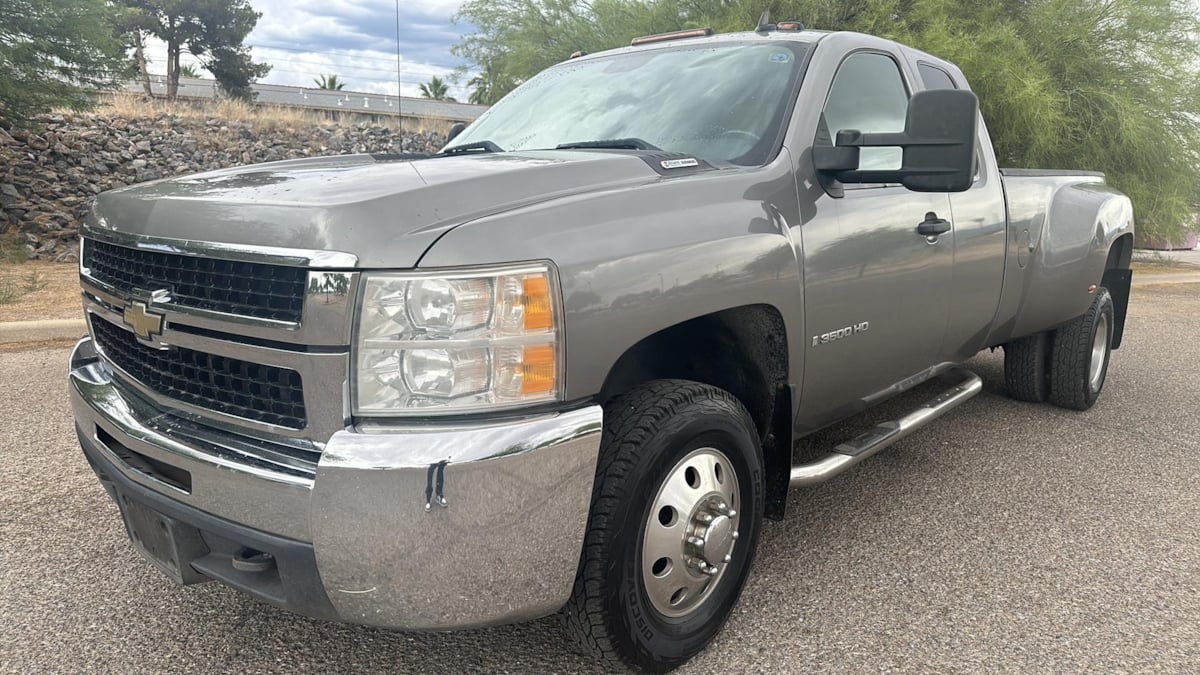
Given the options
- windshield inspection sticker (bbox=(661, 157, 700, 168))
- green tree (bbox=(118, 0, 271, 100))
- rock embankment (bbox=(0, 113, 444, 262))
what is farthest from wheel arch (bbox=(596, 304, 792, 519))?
green tree (bbox=(118, 0, 271, 100))

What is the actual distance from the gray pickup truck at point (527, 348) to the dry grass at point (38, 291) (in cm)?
598

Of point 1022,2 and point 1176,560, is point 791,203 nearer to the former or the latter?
point 1176,560

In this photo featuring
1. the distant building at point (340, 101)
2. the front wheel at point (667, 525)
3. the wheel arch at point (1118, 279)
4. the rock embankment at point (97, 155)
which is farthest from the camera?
the distant building at point (340, 101)

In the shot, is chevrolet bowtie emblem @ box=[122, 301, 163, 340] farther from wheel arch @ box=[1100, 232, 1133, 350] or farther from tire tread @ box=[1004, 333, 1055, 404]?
wheel arch @ box=[1100, 232, 1133, 350]

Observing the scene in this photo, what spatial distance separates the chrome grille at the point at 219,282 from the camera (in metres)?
1.85

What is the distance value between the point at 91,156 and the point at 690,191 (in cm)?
1543

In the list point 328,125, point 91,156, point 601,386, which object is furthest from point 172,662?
point 328,125

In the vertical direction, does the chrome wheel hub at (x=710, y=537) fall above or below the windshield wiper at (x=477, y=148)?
below

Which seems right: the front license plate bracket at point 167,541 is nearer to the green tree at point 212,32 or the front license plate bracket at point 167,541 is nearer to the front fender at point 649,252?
the front fender at point 649,252

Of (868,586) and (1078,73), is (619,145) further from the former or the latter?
(1078,73)

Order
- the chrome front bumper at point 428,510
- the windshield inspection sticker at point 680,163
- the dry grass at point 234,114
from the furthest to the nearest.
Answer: the dry grass at point 234,114 → the windshield inspection sticker at point 680,163 → the chrome front bumper at point 428,510

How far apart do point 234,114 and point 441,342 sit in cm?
1940

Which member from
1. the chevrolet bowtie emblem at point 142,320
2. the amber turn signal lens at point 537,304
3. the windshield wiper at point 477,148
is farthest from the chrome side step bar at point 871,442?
the chevrolet bowtie emblem at point 142,320

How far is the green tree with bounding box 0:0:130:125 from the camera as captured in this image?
12820 millimetres
